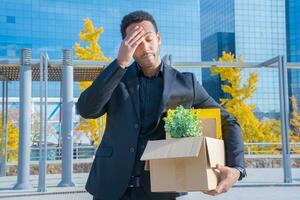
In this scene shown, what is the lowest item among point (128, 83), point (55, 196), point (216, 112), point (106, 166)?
point (55, 196)

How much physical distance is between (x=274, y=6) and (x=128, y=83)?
81.9 metres

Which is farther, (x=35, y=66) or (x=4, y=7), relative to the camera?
(x=4, y=7)

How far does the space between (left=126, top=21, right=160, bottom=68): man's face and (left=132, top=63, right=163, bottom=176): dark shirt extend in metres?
0.08

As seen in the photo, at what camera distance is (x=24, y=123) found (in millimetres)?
9617

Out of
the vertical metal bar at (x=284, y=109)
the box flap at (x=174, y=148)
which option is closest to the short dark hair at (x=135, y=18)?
the box flap at (x=174, y=148)

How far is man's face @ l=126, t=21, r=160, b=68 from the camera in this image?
1817mm

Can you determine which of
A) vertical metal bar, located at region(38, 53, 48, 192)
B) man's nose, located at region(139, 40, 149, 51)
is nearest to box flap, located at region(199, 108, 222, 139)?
man's nose, located at region(139, 40, 149, 51)

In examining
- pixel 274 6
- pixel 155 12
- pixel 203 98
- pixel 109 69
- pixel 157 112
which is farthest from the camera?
pixel 274 6

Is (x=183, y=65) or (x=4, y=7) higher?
(x=4, y=7)

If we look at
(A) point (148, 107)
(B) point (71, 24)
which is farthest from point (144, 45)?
(B) point (71, 24)

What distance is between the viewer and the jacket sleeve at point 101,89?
175cm

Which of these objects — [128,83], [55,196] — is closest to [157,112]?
[128,83]

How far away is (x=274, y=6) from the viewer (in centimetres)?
7912

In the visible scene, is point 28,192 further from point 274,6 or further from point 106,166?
point 274,6
